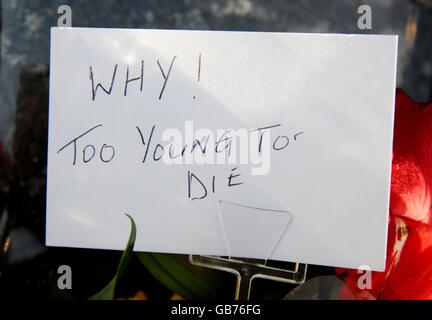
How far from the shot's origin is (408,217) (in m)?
0.28

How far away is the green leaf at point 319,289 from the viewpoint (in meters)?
0.28

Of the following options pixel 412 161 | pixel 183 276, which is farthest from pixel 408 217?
pixel 183 276

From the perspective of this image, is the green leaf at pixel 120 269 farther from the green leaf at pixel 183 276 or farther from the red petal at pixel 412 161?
the red petal at pixel 412 161

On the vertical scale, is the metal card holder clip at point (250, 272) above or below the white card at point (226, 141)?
below

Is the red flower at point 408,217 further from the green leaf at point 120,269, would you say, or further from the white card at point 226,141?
the green leaf at point 120,269

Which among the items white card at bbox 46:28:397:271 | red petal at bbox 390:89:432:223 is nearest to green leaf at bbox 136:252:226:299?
white card at bbox 46:28:397:271

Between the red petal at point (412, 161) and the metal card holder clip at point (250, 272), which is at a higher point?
the red petal at point (412, 161)

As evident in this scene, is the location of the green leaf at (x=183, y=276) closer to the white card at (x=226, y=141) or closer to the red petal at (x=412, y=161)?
the white card at (x=226, y=141)

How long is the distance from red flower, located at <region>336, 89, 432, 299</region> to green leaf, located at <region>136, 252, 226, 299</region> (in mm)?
94

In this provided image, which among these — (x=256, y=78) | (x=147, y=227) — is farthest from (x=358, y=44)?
(x=147, y=227)

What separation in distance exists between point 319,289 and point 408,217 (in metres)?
0.08

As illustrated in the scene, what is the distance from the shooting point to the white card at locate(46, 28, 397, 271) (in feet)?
0.89

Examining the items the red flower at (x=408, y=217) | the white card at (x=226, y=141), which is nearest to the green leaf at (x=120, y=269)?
the white card at (x=226, y=141)

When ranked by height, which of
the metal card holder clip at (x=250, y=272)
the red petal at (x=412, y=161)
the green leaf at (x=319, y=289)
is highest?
the red petal at (x=412, y=161)
